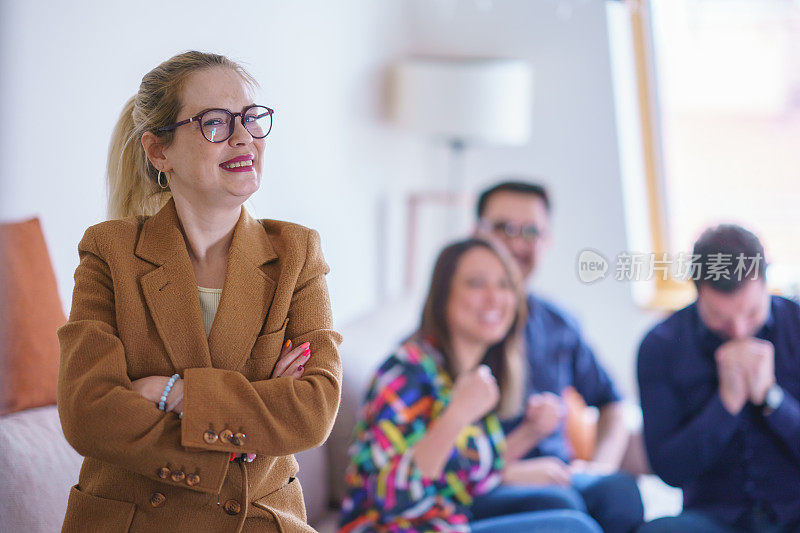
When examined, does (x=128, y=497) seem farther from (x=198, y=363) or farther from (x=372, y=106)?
(x=372, y=106)

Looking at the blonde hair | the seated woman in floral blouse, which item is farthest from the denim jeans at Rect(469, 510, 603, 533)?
the blonde hair

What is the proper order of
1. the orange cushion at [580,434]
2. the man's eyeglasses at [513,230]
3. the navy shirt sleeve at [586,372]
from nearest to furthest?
the navy shirt sleeve at [586,372] < the man's eyeglasses at [513,230] < the orange cushion at [580,434]

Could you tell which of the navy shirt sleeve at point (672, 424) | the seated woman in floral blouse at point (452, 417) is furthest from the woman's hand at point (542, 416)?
the navy shirt sleeve at point (672, 424)

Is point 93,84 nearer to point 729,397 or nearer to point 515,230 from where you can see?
point 729,397

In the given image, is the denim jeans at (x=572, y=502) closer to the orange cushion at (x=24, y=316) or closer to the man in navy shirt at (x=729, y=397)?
the man in navy shirt at (x=729, y=397)

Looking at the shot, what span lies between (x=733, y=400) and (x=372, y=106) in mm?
Result: 1932

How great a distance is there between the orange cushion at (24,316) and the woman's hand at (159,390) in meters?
0.26

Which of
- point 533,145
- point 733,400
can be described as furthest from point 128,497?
point 533,145

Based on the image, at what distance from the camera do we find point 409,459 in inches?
60.1

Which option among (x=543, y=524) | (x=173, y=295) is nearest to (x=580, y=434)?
(x=543, y=524)

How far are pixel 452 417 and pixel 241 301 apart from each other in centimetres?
83

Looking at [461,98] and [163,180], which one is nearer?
[163,180]

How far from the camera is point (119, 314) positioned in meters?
0.78

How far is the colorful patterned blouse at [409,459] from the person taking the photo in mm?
1507
